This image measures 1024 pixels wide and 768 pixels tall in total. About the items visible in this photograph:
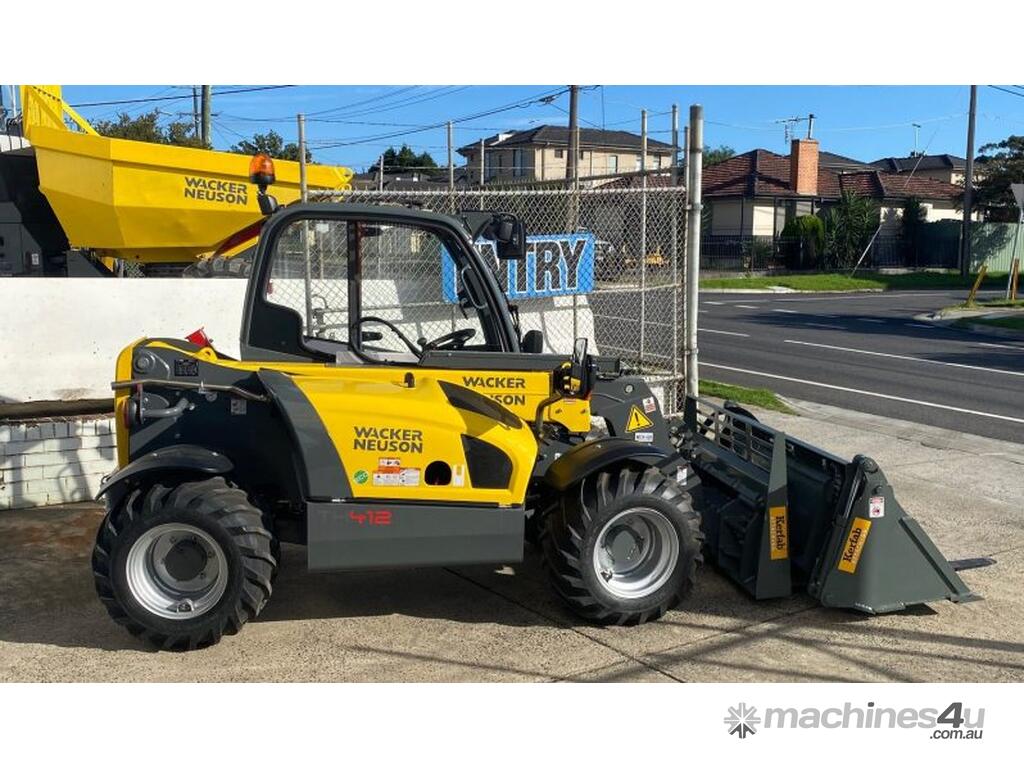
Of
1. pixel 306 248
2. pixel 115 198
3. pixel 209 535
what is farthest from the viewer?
pixel 115 198

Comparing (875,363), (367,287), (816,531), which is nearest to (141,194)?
(367,287)

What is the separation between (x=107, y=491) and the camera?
4.57 metres

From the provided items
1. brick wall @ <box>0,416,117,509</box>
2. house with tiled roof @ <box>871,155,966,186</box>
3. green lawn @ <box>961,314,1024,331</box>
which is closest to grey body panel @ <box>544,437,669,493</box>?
brick wall @ <box>0,416,117,509</box>

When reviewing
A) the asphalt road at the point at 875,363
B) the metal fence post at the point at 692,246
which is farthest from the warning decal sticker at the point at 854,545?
the asphalt road at the point at 875,363

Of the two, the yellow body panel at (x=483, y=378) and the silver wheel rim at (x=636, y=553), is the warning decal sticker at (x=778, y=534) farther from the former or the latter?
the yellow body panel at (x=483, y=378)

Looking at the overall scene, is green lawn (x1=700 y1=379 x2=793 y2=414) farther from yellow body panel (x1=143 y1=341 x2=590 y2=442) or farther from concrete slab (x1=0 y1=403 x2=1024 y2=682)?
yellow body panel (x1=143 y1=341 x2=590 y2=442)

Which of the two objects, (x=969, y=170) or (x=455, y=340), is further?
(x=969, y=170)

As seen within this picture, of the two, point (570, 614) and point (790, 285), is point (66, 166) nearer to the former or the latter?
point (570, 614)

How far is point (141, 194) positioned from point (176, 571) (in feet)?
17.7

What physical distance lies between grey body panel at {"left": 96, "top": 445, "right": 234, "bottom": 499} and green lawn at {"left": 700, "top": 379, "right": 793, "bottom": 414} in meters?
7.69

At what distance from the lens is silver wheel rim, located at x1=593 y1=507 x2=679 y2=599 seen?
4.75 m

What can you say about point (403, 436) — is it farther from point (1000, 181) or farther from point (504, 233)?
point (1000, 181)

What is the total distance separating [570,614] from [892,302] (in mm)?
26982

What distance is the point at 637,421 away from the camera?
553cm
